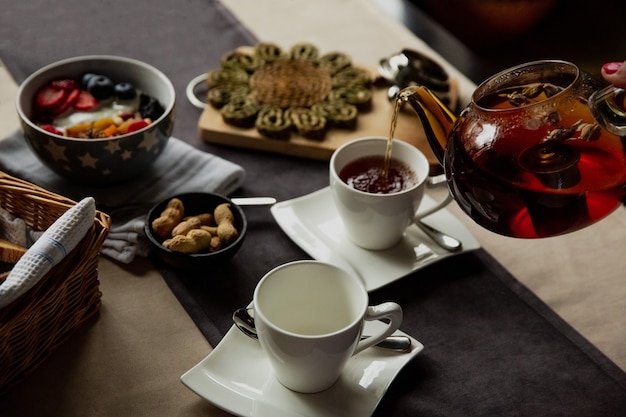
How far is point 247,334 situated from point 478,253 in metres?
0.37

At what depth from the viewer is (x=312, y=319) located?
896 millimetres

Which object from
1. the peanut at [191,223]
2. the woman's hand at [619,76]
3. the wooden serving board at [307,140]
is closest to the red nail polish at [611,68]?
the woman's hand at [619,76]

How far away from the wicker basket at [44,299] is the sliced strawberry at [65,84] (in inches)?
9.7

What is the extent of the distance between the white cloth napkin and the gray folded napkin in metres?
0.22

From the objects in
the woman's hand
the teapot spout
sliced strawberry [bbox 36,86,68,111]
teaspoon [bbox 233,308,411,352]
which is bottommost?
teaspoon [bbox 233,308,411,352]

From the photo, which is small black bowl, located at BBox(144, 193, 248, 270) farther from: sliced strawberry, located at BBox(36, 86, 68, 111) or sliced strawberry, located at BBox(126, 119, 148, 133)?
sliced strawberry, located at BBox(36, 86, 68, 111)

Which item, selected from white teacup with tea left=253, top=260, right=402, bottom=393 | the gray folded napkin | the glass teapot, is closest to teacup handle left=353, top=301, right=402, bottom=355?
white teacup with tea left=253, top=260, right=402, bottom=393

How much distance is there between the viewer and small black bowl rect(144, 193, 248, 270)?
100 centimetres

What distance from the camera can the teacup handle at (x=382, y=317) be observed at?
0.84 metres

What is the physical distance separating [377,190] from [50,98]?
1.69 feet

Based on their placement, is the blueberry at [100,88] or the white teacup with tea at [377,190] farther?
the blueberry at [100,88]

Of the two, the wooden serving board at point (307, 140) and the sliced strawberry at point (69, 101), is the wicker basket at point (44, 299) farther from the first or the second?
the wooden serving board at point (307, 140)

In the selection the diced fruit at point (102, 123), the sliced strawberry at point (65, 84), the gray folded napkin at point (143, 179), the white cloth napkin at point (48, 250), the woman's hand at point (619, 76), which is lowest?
the gray folded napkin at point (143, 179)

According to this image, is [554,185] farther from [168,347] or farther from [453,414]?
[168,347]
